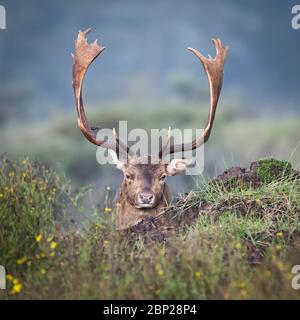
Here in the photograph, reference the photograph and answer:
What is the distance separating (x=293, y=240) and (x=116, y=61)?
120746mm

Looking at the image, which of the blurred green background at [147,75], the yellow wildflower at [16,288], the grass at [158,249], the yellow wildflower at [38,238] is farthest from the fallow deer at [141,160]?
the blurred green background at [147,75]

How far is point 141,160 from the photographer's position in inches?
504

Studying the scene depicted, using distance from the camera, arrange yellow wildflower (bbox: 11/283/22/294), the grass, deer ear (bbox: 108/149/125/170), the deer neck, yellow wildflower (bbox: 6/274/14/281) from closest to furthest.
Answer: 1. the grass
2. yellow wildflower (bbox: 11/283/22/294)
3. yellow wildflower (bbox: 6/274/14/281)
4. the deer neck
5. deer ear (bbox: 108/149/125/170)

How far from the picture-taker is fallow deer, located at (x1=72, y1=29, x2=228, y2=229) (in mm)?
12438

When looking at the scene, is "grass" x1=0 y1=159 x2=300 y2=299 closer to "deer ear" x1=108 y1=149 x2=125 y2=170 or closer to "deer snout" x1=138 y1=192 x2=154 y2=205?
"deer snout" x1=138 y1=192 x2=154 y2=205

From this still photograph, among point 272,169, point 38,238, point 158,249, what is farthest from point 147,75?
point 38,238

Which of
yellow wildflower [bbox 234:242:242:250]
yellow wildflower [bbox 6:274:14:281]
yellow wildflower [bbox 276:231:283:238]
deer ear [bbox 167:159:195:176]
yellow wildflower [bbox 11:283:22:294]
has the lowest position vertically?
yellow wildflower [bbox 11:283:22:294]

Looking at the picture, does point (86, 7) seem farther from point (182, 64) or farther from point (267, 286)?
point (267, 286)

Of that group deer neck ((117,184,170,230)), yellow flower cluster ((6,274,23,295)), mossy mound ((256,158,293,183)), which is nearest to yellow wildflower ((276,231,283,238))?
mossy mound ((256,158,293,183))

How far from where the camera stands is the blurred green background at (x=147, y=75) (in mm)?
47725

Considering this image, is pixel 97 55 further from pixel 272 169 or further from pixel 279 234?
pixel 279 234

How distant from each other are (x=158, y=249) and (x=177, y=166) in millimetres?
2917

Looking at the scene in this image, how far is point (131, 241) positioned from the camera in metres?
10.7

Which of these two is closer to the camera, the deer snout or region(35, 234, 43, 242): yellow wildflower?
region(35, 234, 43, 242): yellow wildflower
